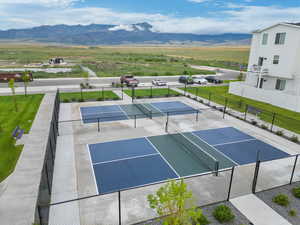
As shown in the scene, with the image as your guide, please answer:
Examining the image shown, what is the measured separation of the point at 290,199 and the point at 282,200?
0.64 metres

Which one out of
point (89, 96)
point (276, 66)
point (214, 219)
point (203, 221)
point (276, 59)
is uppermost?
point (276, 59)

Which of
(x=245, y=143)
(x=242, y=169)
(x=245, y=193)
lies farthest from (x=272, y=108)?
(x=245, y=193)

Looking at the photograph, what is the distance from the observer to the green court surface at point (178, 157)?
402 inches

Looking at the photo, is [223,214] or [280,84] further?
[280,84]

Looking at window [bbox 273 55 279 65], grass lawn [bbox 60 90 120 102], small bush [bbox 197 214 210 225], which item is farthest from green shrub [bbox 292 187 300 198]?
window [bbox 273 55 279 65]

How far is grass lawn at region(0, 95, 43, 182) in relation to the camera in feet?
34.0

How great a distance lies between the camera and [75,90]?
93.1 ft

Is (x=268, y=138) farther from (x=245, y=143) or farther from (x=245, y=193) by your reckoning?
(x=245, y=193)

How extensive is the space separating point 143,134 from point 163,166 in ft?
13.6

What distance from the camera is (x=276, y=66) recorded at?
2447 centimetres

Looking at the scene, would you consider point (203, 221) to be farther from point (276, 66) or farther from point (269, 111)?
point (276, 66)

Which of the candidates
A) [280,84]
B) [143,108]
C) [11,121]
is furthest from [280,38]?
[11,121]

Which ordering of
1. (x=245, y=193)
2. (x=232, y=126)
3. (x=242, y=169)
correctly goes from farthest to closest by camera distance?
(x=232, y=126), (x=242, y=169), (x=245, y=193)

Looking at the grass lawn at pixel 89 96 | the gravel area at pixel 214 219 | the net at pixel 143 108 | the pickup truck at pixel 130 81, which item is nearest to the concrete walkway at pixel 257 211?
the gravel area at pixel 214 219
